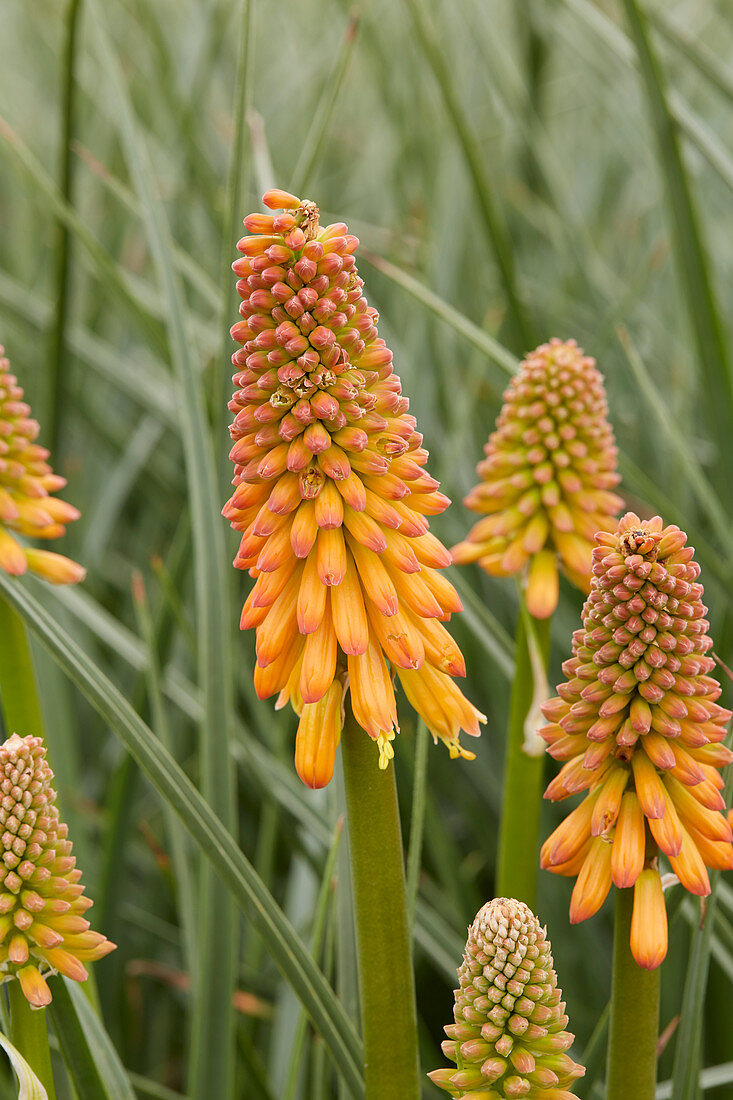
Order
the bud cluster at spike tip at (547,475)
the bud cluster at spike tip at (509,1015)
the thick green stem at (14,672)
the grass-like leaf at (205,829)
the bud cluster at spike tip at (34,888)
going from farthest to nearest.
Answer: the bud cluster at spike tip at (547,475) < the thick green stem at (14,672) < the grass-like leaf at (205,829) < the bud cluster at spike tip at (34,888) < the bud cluster at spike tip at (509,1015)

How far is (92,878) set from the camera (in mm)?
3361

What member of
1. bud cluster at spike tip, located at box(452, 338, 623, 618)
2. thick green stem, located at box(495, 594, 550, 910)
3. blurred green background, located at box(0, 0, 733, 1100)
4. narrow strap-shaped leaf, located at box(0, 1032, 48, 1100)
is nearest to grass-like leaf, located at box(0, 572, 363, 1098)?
blurred green background, located at box(0, 0, 733, 1100)

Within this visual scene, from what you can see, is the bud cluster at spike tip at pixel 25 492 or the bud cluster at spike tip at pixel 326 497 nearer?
the bud cluster at spike tip at pixel 326 497

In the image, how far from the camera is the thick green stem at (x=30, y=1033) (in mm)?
1434

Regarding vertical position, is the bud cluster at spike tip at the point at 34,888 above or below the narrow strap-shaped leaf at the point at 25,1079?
above

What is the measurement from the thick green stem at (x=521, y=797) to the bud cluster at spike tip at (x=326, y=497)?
553 mm

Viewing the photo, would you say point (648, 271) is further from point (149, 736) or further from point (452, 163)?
point (149, 736)

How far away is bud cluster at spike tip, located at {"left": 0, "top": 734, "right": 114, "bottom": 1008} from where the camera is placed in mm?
1397

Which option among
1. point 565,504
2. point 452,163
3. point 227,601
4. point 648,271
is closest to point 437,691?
point 227,601

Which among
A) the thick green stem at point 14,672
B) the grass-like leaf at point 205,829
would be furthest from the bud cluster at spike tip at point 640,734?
the thick green stem at point 14,672

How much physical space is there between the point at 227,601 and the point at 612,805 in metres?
0.96

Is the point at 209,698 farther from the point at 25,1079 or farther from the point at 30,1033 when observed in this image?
the point at 25,1079

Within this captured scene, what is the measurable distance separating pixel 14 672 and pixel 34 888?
54 centimetres

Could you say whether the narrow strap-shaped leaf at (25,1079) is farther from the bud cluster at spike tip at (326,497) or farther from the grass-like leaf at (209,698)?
the grass-like leaf at (209,698)
